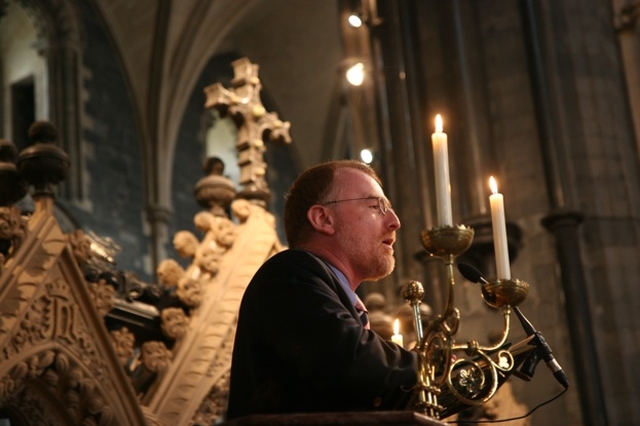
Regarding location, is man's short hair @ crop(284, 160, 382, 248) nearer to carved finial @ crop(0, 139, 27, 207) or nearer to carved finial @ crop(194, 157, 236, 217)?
carved finial @ crop(0, 139, 27, 207)

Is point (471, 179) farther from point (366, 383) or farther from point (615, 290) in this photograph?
point (366, 383)

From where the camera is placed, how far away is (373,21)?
11.2 meters

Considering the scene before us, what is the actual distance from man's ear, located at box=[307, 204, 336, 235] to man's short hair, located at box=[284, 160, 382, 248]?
0.02 metres

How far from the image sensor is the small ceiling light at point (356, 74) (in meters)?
12.4

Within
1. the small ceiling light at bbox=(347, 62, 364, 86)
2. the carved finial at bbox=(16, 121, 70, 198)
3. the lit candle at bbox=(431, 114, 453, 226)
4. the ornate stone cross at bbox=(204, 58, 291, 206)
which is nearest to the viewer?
the lit candle at bbox=(431, 114, 453, 226)

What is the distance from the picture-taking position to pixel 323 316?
296 cm

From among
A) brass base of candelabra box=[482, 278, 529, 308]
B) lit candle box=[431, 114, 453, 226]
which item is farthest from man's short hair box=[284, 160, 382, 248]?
brass base of candelabra box=[482, 278, 529, 308]

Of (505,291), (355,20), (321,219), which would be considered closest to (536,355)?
(505,291)

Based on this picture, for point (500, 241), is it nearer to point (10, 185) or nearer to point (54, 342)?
point (54, 342)

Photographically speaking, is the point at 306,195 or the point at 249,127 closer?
the point at 306,195

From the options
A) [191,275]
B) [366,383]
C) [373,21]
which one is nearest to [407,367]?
[366,383]

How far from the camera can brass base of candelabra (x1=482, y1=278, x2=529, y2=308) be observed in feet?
10.6

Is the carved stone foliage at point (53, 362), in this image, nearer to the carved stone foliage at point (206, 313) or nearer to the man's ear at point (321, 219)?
the carved stone foliage at point (206, 313)

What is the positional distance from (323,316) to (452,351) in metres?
0.31
